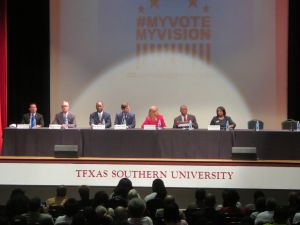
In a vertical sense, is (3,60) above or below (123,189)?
above

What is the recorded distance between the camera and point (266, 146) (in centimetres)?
955

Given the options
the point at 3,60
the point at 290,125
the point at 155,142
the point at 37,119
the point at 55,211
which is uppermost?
the point at 3,60

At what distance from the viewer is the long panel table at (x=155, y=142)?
9.52m

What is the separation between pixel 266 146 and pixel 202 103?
10.2 ft

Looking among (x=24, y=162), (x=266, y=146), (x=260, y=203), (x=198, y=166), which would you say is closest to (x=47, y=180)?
(x=24, y=162)

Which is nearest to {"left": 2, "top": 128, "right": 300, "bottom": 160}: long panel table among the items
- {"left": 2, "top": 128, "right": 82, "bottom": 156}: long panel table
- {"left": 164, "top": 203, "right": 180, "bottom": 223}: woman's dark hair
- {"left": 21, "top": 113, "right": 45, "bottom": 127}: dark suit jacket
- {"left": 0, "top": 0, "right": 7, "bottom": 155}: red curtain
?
{"left": 2, "top": 128, "right": 82, "bottom": 156}: long panel table

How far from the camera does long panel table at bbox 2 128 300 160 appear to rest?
952 centimetres

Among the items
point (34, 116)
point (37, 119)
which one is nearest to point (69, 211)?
point (34, 116)

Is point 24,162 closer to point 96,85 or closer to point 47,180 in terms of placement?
point 47,180

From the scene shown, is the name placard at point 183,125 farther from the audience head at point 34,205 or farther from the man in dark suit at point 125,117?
the audience head at point 34,205

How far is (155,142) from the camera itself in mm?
9602

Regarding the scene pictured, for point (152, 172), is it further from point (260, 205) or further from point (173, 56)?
point (173, 56)

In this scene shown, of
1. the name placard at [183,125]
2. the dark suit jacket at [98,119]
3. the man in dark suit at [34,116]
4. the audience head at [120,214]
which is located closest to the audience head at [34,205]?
the audience head at [120,214]

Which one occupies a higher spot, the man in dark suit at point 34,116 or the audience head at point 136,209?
the man in dark suit at point 34,116
